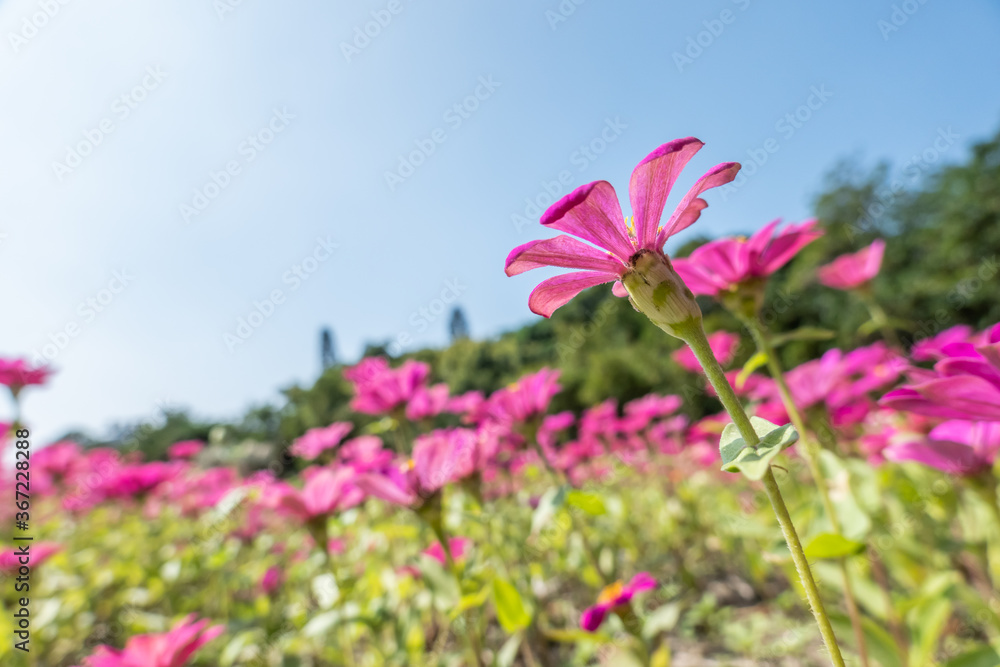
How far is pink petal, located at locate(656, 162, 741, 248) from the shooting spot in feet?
1.74

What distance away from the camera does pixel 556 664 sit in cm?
208

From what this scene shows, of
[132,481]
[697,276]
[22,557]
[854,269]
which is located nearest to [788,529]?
[697,276]

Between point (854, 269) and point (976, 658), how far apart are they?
66.7 inches

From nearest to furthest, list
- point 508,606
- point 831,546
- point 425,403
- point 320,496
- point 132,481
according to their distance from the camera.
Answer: point 831,546 < point 508,606 < point 320,496 < point 425,403 < point 132,481

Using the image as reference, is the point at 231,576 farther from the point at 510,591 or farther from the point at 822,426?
the point at 822,426

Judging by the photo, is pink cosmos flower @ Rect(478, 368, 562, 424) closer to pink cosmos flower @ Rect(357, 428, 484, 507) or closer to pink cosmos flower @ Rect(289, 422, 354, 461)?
pink cosmos flower @ Rect(357, 428, 484, 507)

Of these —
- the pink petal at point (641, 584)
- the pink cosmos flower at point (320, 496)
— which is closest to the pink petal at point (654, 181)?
the pink petal at point (641, 584)

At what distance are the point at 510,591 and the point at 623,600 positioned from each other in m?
0.28

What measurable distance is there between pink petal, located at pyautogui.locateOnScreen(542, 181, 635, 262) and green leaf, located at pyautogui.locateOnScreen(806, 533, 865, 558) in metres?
0.54

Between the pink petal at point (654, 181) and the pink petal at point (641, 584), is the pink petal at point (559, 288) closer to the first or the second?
the pink petal at point (654, 181)

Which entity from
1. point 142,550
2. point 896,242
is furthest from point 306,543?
point 896,242

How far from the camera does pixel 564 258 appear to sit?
1.93ft

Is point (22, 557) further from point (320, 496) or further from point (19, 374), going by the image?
point (320, 496)

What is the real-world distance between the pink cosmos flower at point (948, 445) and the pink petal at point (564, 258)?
2.22 ft
